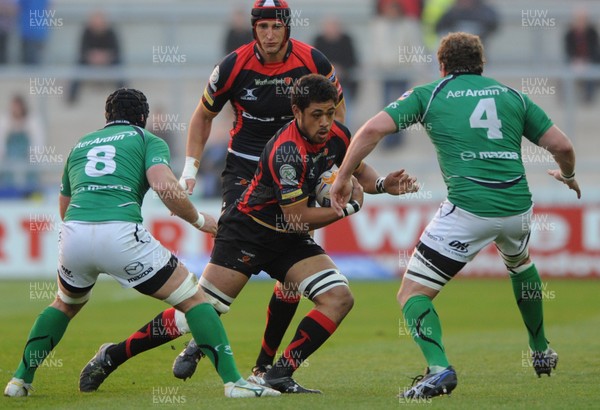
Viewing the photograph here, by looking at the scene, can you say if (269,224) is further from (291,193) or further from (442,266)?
(442,266)

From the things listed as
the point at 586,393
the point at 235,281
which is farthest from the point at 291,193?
the point at 586,393

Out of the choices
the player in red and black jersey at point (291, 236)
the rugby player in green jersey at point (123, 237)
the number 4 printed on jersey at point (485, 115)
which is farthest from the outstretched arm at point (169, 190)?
the number 4 printed on jersey at point (485, 115)

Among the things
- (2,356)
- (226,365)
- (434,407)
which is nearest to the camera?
(434,407)

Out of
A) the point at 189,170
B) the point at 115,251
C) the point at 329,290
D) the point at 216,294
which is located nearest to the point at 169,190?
the point at 115,251

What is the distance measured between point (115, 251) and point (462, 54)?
109 inches

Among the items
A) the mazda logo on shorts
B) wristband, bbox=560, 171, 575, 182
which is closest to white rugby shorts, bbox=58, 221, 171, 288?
the mazda logo on shorts

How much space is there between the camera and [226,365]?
7320 millimetres

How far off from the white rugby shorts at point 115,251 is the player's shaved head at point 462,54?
240cm

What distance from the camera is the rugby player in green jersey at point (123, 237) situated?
716 centimetres

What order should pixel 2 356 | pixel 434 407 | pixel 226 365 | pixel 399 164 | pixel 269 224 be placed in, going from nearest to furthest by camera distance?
pixel 434 407 < pixel 226 365 < pixel 269 224 < pixel 2 356 < pixel 399 164

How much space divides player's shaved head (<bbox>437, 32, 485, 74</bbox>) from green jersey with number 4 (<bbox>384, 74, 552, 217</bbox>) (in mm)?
96

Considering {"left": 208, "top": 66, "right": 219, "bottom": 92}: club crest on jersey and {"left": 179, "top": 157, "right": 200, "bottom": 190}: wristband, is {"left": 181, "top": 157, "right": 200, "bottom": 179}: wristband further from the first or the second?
{"left": 208, "top": 66, "right": 219, "bottom": 92}: club crest on jersey

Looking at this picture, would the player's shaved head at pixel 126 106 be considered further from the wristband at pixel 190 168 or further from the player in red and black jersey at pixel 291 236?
the wristband at pixel 190 168

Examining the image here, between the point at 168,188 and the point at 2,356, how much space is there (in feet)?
11.7
